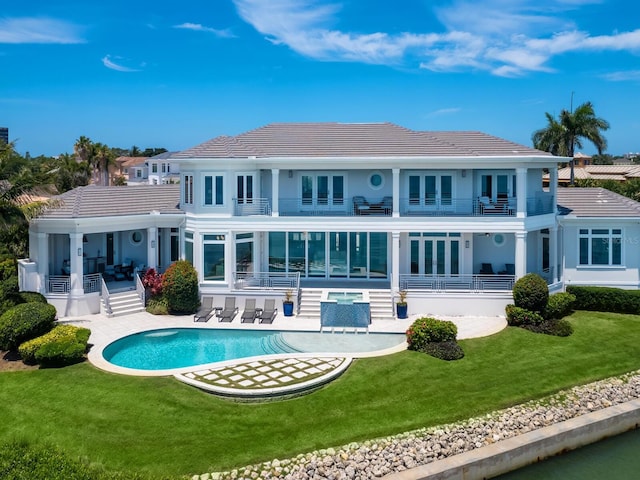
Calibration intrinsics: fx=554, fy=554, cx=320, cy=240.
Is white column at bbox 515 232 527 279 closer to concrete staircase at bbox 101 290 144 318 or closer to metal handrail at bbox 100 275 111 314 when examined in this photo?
concrete staircase at bbox 101 290 144 318

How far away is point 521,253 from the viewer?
26500 millimetres

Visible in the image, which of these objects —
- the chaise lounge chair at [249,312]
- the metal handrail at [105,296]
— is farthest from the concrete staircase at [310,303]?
the metal handrail at [105,296]

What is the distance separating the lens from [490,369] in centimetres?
1891

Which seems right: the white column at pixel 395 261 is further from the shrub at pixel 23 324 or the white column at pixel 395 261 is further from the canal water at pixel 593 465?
the shrub at pixel 23 324

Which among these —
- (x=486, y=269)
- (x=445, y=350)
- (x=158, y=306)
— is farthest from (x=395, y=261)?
(x=158, y=306)

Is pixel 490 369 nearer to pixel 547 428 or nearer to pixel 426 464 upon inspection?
pixel 547 428

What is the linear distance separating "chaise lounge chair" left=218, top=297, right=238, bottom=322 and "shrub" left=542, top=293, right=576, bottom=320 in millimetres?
13919

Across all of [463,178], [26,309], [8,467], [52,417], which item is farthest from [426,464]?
[463,178]

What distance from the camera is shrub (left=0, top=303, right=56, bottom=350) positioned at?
1969 centimetres

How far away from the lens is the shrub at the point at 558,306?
24281 mm

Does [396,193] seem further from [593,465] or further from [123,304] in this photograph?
[593,465]

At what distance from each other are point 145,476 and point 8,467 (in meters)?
2.73

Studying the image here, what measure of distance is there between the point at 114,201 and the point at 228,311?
863cm

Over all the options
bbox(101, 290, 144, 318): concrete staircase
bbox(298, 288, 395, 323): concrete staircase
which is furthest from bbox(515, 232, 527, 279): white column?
bbox(101, 290, 144, 318): concrete staircase
